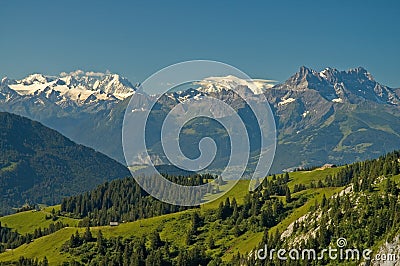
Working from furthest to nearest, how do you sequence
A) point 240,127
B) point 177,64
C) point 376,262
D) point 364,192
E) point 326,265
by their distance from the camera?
1. point 364,192
2. point 326,265
3. point 376,262
4. point 240,127
5. point 177,64

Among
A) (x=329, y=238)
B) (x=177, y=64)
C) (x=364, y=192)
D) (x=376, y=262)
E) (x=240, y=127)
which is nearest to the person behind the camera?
(x=177, y=64)

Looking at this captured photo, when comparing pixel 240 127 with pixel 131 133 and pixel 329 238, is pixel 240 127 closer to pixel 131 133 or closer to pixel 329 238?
pixel 131 133

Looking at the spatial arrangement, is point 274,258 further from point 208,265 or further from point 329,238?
point 208,265

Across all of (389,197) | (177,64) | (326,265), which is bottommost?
(326,265)

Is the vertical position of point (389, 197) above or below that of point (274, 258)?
above

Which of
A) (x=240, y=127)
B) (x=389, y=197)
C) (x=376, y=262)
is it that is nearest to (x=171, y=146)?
(x=240, y=127)

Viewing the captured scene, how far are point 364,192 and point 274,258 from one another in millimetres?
38068

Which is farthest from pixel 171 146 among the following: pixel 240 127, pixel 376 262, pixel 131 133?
pixel 376 262

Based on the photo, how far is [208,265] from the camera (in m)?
197

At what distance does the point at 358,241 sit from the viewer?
16175 cm

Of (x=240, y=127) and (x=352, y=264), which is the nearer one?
(x=240, y=127)

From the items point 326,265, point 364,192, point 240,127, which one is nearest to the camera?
point 240,127

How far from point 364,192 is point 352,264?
3737 centimetres

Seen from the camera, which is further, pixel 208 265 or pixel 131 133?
pixel 208 265
